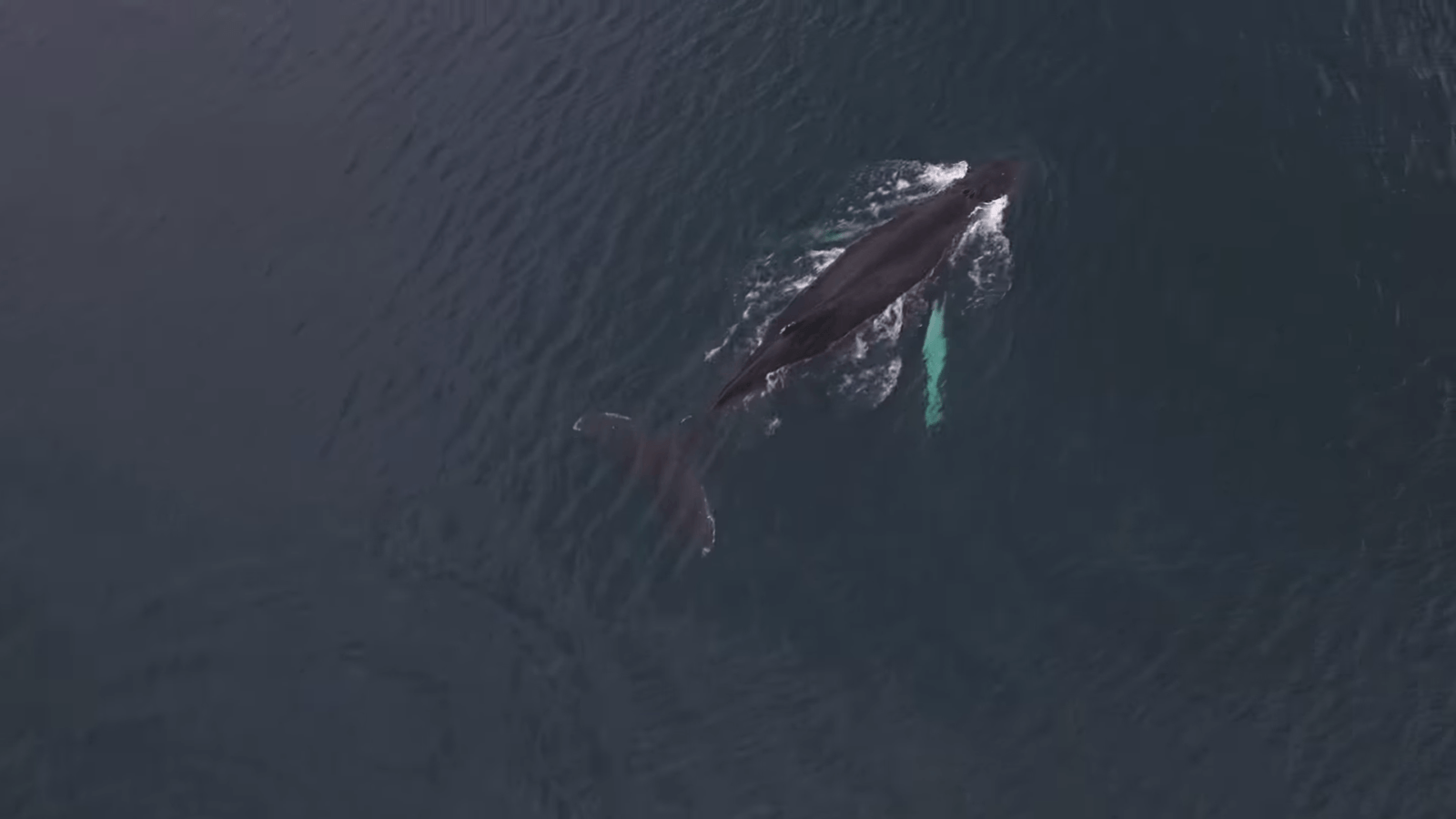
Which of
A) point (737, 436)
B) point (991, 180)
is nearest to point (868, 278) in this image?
point (991, 180)

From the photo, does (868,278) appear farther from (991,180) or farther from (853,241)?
(991,180)

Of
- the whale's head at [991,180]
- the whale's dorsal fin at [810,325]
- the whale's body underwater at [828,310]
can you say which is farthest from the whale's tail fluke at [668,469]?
the whale's head at [991,180]

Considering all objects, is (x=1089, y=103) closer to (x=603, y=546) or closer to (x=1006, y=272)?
(x=1006, y=272)

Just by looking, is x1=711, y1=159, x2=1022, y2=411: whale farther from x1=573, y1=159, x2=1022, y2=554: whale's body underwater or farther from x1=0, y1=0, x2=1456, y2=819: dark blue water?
x1=0, y1=0, x2=1456, y2=819: dark blue water

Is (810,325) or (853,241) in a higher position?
(853,241)

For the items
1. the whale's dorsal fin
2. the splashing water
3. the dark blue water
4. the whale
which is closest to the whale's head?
the whale
